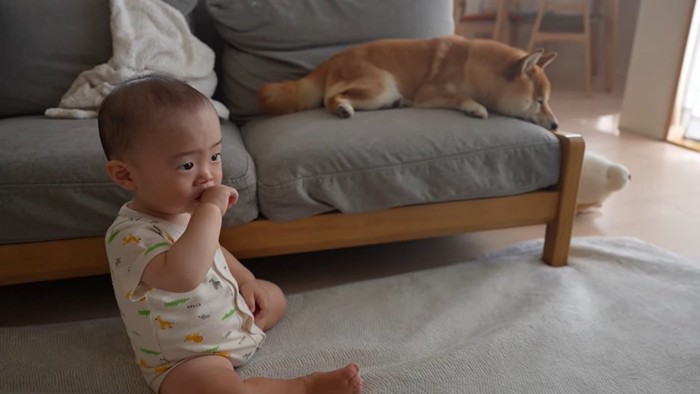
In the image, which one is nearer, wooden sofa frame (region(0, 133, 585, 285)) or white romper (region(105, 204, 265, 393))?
white romper (region(105, 204, 265, 393))

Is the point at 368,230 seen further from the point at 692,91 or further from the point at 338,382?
the point at 692,91

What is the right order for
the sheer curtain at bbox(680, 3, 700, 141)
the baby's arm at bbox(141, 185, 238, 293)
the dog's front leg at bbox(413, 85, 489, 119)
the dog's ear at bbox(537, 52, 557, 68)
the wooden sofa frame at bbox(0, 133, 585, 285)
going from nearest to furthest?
the baby's arm at bbox(141, 185, 238, 293), the wooden sofa frame at bbox(0, 133, 585, 285), the dog's front leg at bbox(413, 85, 489, 119), the dog's ear at bbox(537, 52, 557, 68), the sheer curtain at bbox(680, 3, 700, 141)

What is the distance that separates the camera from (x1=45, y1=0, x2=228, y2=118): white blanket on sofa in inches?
58.7

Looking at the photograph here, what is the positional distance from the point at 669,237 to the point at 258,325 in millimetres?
1349

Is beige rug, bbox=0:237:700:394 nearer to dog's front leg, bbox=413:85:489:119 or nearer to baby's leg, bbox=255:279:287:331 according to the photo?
baby's leg, bbox=255:279:287:331

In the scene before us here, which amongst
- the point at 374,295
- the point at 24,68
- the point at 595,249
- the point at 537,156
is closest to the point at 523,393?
the point at 374,295

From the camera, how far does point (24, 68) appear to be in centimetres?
151

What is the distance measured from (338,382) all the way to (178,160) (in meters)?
0.47

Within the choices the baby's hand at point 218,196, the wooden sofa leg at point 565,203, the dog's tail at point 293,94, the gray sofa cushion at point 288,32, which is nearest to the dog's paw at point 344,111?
the dog's tail at point 293,94

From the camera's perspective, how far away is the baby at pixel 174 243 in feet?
2.88

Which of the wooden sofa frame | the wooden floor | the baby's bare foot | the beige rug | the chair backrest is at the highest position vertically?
the chair backrest

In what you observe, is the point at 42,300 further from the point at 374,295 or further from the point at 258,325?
the point at 374,295

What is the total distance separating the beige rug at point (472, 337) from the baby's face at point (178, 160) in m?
0.40

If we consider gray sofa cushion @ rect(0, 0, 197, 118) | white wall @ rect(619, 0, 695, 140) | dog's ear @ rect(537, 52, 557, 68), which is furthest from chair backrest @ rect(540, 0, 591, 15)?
gray sofa cushion @ rect(0, 0, 197, 118)
